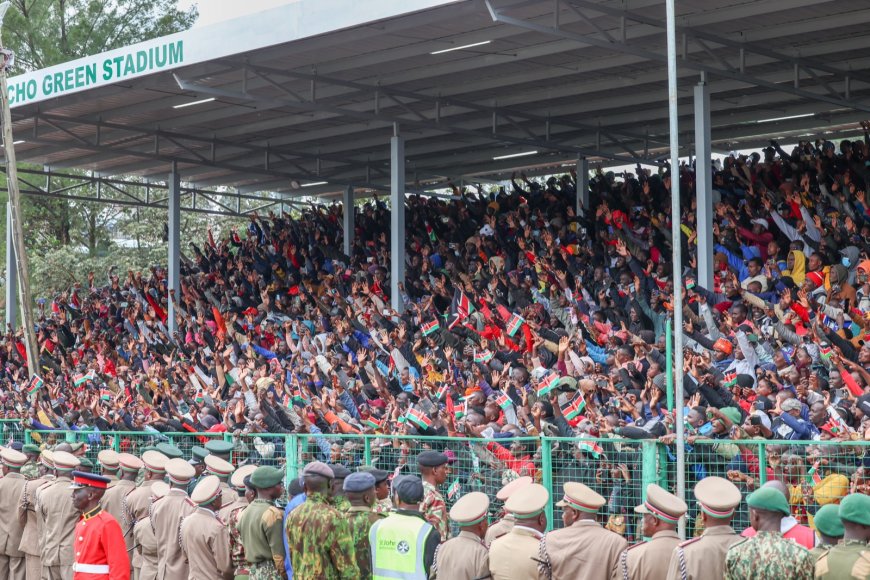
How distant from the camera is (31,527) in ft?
38.9

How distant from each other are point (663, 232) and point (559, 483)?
900 cm

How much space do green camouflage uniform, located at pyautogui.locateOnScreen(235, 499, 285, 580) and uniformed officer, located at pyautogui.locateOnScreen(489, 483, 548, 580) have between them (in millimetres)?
1961

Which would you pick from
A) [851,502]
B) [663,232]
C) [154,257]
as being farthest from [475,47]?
[154,257]

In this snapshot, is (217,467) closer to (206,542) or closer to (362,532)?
(206,542)

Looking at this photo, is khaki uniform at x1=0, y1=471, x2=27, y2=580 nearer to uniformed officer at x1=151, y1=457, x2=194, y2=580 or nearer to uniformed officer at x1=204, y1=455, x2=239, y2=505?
uniformed officer at x1=151, y1=457, x2=194, y2=580

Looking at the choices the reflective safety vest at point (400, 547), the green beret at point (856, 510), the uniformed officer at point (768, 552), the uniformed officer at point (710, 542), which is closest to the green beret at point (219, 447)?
the reflective safety vest at point (400, 547)

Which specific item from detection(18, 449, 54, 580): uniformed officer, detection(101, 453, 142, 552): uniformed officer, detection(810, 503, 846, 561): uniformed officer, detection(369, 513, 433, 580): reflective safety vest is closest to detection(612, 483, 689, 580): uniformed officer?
detection(810, 503, 846, 561): uniformed officer

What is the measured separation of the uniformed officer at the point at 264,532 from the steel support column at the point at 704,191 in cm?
893

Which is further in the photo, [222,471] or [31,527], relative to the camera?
[31,527]

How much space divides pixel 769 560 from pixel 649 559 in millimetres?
834

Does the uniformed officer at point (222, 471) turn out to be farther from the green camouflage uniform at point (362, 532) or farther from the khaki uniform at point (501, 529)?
the khaki uniform at point (501, 529)

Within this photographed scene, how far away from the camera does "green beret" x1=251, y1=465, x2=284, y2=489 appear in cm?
868

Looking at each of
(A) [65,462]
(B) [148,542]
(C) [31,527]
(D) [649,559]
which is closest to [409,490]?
(D) [649,559]

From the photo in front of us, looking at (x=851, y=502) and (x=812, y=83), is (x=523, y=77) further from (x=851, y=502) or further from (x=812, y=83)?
(x=851, y=502)
